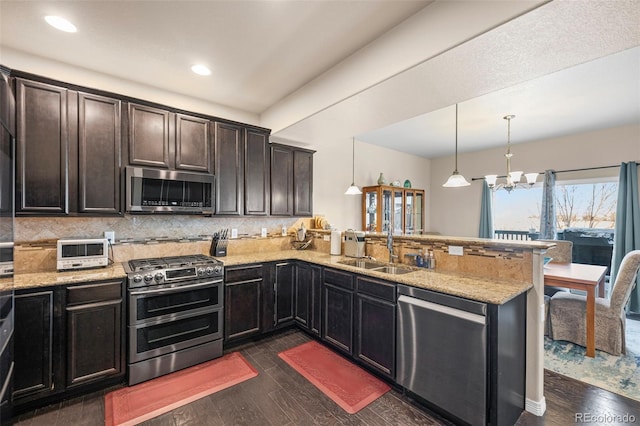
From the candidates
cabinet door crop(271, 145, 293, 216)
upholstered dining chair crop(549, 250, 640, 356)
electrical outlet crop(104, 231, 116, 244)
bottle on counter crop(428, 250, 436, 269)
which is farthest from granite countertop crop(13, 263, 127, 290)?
upholstered dining chair crop(549, 250, 640, 356)

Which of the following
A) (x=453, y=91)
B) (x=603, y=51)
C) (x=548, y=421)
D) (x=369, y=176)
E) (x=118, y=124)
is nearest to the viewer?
(x=603, y=51)

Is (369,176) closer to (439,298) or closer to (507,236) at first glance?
(507,236)

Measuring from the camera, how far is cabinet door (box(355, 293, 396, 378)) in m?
2.33

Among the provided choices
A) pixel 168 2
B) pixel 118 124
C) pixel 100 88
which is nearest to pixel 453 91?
pixel 168 2

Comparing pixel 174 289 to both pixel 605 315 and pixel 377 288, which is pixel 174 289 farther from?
pixel 605 315

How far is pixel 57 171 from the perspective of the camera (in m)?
2.36

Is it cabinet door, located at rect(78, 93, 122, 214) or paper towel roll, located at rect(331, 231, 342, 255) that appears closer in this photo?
cabinet door, located at rect(78, 93, 122, 214)

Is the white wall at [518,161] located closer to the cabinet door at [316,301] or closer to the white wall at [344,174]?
the white wall at [344,174]

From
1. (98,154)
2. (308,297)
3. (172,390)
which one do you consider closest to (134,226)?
(98,154)

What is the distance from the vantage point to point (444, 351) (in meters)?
1.97

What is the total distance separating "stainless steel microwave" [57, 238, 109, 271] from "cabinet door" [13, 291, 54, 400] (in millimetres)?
392

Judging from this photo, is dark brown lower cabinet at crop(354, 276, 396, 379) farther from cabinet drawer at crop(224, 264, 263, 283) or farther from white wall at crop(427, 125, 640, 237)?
white wall at crop(427, 125, 640, 237)

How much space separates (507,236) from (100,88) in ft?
22.8

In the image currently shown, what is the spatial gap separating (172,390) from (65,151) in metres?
2.24
